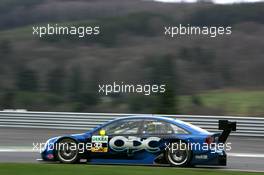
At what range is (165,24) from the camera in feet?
144

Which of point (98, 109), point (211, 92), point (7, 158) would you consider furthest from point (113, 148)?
point (211, 92)

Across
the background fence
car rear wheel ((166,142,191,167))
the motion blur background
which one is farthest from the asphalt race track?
the motion blur background

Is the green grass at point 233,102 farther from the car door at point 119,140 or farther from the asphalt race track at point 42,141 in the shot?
the car door at point 119,140

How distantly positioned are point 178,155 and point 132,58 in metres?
27.2

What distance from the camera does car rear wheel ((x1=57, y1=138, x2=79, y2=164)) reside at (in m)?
12.8

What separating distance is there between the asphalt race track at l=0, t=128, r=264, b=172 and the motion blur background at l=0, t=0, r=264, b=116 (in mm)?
4923

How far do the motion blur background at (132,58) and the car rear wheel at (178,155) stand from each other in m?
11.5

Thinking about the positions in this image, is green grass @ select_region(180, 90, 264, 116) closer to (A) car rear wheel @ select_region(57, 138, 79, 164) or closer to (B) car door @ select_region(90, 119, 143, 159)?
(B) car door @ select_region(90, 119, 143, 159)

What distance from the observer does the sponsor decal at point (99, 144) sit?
12641mm

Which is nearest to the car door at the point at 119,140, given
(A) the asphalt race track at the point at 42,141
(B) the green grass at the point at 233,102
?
(A) the asphalt race track at the point at 42,141

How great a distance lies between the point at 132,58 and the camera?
3931 centimetres

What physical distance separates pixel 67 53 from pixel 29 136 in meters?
22.6

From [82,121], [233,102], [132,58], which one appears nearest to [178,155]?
[82,121]

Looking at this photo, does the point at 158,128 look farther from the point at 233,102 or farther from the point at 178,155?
the point at 233,102
